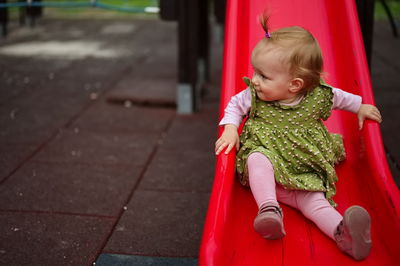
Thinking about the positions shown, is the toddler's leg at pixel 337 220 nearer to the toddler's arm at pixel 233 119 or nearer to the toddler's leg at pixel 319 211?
the toddler's leg at pixel 319 211

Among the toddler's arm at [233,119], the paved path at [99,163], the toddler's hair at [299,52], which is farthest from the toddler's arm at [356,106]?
the paved path at [99,163]

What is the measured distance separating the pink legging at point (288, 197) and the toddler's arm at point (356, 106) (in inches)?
18.4

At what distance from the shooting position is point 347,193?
2.72 metres

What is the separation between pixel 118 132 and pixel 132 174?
916mm

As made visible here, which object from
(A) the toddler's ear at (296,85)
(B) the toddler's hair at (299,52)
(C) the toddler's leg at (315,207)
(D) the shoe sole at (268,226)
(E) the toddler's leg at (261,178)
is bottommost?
(C) the toddler's leg at (315,207)

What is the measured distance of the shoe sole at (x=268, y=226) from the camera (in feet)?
7.38

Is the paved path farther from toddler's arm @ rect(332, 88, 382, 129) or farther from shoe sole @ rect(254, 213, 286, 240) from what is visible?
toddler's arm @ rect(332, 88, 382, 129)

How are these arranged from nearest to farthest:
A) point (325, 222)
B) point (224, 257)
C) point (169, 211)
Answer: point (224, 257) < point (325, 222) < point (169, 211)

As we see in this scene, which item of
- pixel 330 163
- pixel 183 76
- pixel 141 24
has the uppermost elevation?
pixel 330 163

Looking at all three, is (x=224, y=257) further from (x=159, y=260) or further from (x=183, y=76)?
(x=183, y=76)

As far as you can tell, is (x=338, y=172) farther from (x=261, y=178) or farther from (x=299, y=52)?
(x=299, y=52)

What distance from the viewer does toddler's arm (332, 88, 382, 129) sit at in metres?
2.77

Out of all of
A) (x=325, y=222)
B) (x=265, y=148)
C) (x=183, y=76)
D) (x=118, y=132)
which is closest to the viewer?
(x=325, y=222)

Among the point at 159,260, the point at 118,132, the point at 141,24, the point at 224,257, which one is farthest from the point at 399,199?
the point at 141,24
